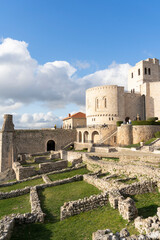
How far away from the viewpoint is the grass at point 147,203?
6932 mm

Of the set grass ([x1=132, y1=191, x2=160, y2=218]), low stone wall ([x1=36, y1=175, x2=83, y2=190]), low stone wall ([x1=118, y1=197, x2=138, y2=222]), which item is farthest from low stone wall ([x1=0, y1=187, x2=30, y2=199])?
low stone wall ([x1=118, y1=197, x2=138, y2=222])

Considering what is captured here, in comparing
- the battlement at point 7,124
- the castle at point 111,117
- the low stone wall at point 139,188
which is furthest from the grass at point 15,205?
the castle at point 111,117

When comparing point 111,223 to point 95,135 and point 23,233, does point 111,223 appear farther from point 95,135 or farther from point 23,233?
point 95,135

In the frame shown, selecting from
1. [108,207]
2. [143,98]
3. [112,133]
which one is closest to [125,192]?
[108,207]

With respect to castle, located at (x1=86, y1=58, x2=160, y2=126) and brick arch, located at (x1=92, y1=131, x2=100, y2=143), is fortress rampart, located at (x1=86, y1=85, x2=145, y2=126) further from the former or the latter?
brick arch, located at (x1=92, y1=131, x2=100, y2=143)

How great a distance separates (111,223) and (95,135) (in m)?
32.4

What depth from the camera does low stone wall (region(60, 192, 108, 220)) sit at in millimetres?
7086

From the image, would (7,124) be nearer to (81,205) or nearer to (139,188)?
(81,205)

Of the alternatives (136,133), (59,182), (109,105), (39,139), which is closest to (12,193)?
(59,182)

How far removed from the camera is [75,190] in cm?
1051

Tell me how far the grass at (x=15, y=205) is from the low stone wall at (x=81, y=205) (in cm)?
220

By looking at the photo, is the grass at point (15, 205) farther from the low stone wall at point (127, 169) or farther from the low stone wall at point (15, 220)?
the low stone wall at point (127, 169)

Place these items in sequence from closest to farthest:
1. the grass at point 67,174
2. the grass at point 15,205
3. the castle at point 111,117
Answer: the grass at point 15,205, the grass at point 67,174, the castle at point 111,117

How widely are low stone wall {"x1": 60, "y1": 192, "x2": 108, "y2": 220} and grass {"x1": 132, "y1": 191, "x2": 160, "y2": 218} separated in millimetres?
1556
